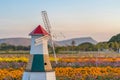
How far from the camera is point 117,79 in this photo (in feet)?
59.9

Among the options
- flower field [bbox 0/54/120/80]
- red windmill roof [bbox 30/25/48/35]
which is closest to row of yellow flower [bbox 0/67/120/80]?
flower field [bbox 0/54/120/80]

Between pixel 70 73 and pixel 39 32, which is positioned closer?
pixel 39 32

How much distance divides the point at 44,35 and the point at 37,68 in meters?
0.68

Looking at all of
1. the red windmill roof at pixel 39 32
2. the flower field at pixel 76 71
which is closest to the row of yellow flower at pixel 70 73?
the flower field at pixel 76 71

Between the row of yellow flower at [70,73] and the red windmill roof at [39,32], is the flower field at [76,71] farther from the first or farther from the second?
the red windmill roof at [39,32]

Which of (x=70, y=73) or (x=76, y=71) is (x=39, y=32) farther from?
(x=76, y=71)

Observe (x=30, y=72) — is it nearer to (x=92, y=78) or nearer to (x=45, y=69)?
(x=45, y=69)

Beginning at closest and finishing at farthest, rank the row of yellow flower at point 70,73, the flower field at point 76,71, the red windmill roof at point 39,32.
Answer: the red windmill roof at point 39,32
the flower field at point 76,71
the row of yellow flower at point 70,73

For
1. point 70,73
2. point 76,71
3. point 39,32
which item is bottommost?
point 70,73

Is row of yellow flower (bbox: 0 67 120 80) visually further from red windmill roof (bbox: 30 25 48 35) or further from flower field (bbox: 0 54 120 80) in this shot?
red windmill roof (bbox: 30 25 48 35)

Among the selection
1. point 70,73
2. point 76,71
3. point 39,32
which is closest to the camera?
point 39,32

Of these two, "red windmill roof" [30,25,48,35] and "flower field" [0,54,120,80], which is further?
"flower field" [0,54,120,80]

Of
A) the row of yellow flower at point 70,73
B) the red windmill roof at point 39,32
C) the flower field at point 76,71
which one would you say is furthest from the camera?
the row of yellow flower at point 70,73

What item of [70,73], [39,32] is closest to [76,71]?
[70,73]
